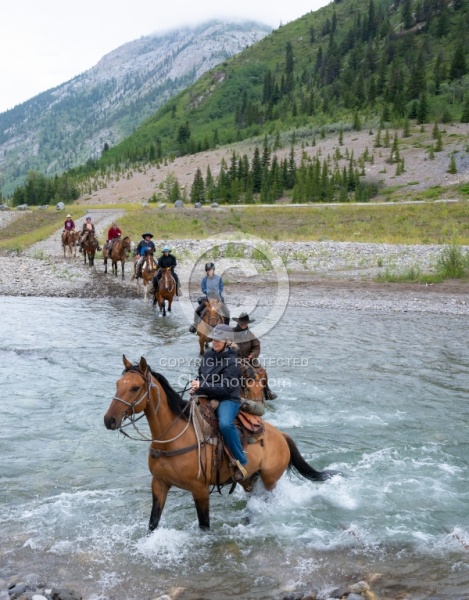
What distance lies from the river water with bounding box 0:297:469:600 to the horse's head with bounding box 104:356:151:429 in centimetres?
207

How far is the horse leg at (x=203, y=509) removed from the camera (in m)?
7.90

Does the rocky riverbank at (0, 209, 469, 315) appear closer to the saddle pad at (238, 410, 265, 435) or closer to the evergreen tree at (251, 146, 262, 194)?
the saddle pad at (238, 410, 265, 435)

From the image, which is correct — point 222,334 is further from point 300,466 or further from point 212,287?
point 212,287

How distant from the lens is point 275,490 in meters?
9.08

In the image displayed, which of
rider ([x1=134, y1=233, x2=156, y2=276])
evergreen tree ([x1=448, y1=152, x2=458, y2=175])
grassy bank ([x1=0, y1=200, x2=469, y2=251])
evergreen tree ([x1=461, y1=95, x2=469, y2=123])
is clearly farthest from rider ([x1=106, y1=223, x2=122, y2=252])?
evergreen tree ([x1=461, y1=95, x2=469, y2=123])

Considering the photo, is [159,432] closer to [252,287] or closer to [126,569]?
[126,569]

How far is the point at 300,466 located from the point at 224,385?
6.89 feet

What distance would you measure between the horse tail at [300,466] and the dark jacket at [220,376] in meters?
1.44

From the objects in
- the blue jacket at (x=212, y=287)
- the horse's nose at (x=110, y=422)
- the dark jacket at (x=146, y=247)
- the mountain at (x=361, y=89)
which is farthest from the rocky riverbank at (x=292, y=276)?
the mountain at (x=361, y=89)

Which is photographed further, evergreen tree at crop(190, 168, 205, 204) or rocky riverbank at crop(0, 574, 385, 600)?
evergreen tree at crop(190, 168, 205, 204)

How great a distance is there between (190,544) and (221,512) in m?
1.06

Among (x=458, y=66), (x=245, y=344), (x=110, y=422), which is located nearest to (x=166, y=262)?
(x=245, y=344)

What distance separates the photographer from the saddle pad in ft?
26.9

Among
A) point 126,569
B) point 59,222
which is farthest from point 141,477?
point 59,222
